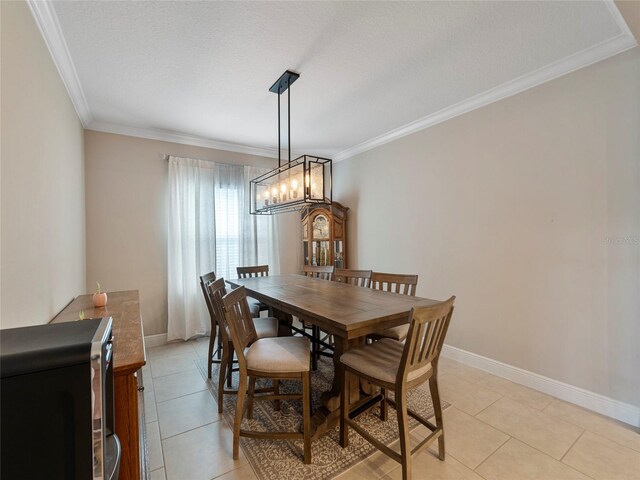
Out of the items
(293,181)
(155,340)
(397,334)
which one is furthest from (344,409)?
(155,340)

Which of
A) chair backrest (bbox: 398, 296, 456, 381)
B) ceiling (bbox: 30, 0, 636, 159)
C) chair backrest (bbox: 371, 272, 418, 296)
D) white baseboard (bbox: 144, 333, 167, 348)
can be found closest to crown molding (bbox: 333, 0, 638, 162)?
ceiling (bbox: 30, 0, 636, 159)

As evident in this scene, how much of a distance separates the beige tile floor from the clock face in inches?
101

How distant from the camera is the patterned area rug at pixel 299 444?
1618 mm

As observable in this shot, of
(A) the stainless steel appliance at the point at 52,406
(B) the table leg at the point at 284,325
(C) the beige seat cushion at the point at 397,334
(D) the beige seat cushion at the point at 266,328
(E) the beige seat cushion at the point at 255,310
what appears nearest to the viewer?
(A) the stainless steel appliance at the point at 52,406

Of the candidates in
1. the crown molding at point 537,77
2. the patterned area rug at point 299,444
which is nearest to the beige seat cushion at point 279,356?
the patterned area rug at point 299,444

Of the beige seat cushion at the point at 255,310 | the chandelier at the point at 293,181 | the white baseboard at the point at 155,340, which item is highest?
the chandelier at the point at 293,181

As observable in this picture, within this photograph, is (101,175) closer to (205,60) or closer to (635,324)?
(205,60)

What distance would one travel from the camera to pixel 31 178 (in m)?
1.53

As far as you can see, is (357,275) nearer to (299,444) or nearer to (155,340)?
(299,444)

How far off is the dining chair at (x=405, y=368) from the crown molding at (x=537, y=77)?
203 cm

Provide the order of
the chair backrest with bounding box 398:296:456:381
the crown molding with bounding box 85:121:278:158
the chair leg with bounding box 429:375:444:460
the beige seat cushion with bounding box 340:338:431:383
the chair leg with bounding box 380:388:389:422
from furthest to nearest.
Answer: the crown molding with bounding box 85:121:278:158 → the chair leg with bounding box 380:388:389:422 → the chair leg with bounding box 429:375:444:460 → the beige seat cushion with bounding box 340:338:431:383 → the chair backrest with bounding box 398:296:456:381

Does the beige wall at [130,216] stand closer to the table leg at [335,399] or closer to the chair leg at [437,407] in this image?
the table leg at [335,399]

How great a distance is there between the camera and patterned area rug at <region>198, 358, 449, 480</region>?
5.31ft

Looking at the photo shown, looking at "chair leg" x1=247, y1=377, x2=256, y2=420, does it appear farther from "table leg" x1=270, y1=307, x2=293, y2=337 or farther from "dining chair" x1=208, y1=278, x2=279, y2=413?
"table leg" x1=270, y1=307, x2=293, y2=337
